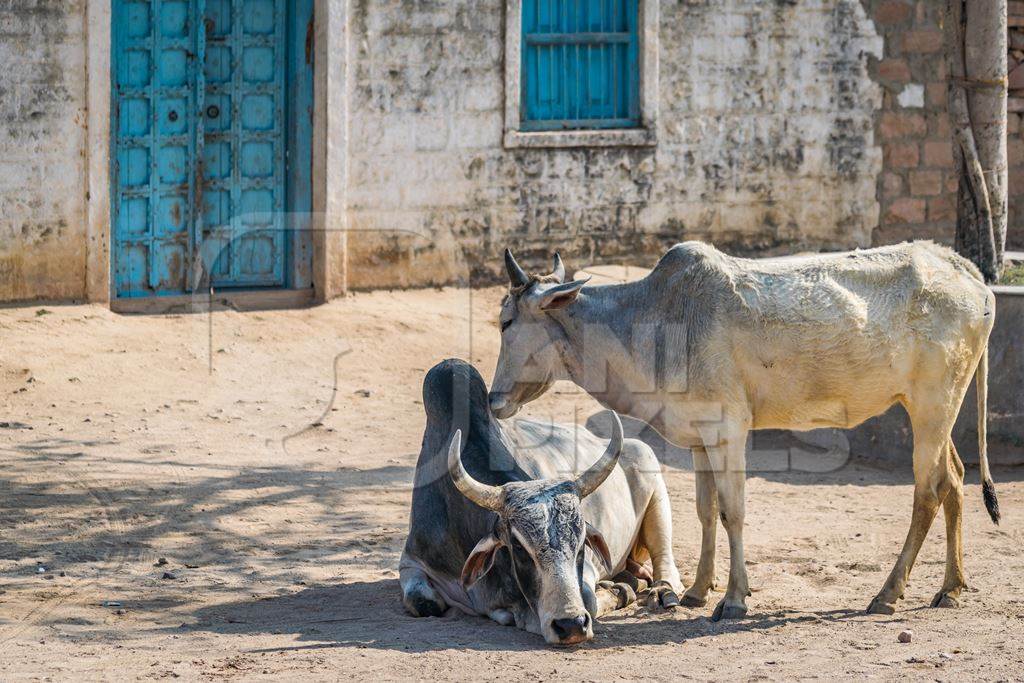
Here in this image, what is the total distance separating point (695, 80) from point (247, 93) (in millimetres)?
3753

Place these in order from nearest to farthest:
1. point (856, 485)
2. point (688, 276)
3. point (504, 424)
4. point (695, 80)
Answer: point (688, 276) < point (504, 424) < point (856, 485) < point (695, 80)

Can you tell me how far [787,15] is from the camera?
1305cm

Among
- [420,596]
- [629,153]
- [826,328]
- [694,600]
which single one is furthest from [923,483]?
[629,153]

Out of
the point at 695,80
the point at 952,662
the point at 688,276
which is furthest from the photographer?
the point at 695,80

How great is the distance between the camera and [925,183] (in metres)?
13.4

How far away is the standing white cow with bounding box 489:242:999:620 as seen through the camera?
6.36m

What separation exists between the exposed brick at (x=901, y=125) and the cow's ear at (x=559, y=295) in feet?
24.9

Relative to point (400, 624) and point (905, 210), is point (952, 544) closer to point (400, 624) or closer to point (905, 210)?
point (400, 624)

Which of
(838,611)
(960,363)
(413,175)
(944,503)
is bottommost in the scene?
(838,611)

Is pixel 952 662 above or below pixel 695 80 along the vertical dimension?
below

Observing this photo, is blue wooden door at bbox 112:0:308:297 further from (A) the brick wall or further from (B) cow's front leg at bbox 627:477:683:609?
(B) cow's front leg at bbox 627:477:683:609

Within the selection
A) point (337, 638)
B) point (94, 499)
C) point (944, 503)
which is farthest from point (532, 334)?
point (94, 499)

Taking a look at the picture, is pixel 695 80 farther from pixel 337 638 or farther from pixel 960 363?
pixel 337 638

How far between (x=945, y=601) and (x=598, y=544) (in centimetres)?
161
